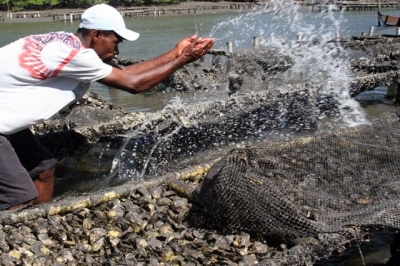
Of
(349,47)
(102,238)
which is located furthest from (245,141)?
(349,47)

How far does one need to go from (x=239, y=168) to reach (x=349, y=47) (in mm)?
10078

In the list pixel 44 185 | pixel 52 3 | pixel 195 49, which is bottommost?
pixel 52 3

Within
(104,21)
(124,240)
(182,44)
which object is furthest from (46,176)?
(182,44)

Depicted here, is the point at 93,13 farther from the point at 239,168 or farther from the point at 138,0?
the point at 138,0

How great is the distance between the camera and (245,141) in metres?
7.06

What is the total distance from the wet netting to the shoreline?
4191cm

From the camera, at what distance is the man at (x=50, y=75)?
3.14m

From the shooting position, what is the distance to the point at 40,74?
3170 mm

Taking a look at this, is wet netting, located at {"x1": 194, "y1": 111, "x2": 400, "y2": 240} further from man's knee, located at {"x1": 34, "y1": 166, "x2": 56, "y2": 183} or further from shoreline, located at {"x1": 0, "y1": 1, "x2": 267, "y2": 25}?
shoreline, located at {"x1": 0, "y1": 1, "x2": 267, "y2": 25}

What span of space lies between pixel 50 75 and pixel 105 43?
452 millimetres

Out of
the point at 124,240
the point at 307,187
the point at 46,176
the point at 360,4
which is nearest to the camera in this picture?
the point at 124,240

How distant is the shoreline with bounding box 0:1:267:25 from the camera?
47.1 metres

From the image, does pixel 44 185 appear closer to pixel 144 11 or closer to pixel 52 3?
pixel 144 11

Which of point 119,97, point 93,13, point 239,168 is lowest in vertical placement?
point 119,97
